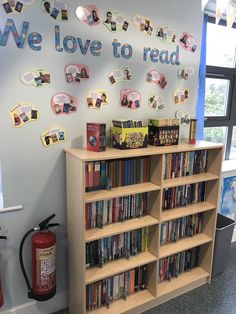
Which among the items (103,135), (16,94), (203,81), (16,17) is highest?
(16,17)

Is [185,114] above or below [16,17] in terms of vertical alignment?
below

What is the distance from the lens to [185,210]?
7.07 ft

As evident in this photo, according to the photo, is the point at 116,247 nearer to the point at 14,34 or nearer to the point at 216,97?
the point at 14,34

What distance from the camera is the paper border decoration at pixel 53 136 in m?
1.76

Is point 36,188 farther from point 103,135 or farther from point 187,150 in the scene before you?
point 187,150

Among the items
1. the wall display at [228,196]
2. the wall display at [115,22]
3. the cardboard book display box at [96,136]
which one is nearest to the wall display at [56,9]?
the wall display at [115,22]

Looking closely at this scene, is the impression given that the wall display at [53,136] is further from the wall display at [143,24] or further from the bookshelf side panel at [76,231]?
the wall display at [143,24]

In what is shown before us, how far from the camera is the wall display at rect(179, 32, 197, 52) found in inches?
86.0

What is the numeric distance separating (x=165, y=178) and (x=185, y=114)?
2.14 feet

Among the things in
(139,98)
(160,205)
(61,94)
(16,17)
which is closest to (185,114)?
(139,98)

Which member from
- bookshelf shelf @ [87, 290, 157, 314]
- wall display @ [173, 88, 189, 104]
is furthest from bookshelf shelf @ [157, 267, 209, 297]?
wall display @ [173, 88, 189, 104]

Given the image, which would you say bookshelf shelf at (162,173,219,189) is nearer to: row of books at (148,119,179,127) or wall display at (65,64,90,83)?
row of books at (148,119,179,127)

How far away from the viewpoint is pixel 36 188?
1787mm

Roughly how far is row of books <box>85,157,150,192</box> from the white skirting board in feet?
2.98
